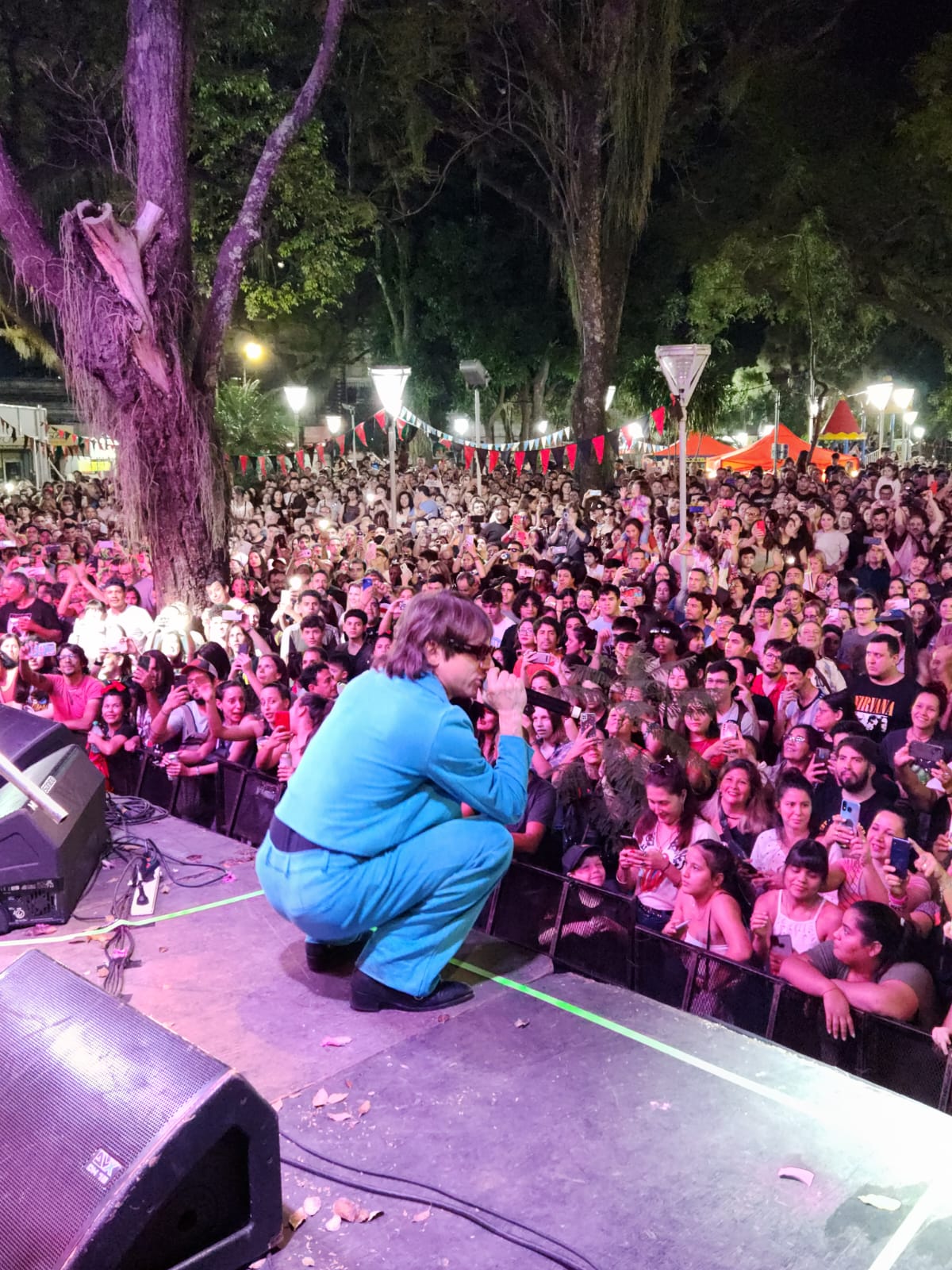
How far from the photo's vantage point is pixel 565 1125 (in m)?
2.89

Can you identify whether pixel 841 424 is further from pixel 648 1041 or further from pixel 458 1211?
→ pixel 458 1211

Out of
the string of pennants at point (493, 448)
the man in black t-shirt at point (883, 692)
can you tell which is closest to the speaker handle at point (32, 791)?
the man in black t-shirt at point (883, 692)

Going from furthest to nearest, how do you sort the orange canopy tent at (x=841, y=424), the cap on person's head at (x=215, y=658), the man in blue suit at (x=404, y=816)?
1. the orange canopy tent at (x=841, y=424)
2. the cap on person's head at (x=215, y=658)
3. the man in blue suit at (x=404, y=816)

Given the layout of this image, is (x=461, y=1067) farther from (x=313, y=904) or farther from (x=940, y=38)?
(x=940, y=38)

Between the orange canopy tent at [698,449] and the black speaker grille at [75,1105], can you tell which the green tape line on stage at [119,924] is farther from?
the orange canopy tent at [698,449]

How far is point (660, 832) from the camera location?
4.74 metres

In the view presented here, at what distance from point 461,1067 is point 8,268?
17318mm

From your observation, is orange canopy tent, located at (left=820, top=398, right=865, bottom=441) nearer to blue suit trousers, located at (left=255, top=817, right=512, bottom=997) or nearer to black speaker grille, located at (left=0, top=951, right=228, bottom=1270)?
blue suit trousers, located at (left=255, top=817, right=512, bottom=997)

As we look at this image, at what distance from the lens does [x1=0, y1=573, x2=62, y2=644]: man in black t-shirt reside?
360 inches

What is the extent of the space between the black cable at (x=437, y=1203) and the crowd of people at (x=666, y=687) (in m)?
1.37

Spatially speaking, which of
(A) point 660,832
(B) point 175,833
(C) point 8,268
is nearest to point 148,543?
(B) point 175,833

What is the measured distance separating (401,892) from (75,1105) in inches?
46.2

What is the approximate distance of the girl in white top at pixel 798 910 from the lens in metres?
4.06

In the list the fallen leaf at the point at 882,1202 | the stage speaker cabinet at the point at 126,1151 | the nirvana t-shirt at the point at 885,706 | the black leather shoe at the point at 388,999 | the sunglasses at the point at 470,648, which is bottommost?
the fallen leaf at the point at 882,1202
